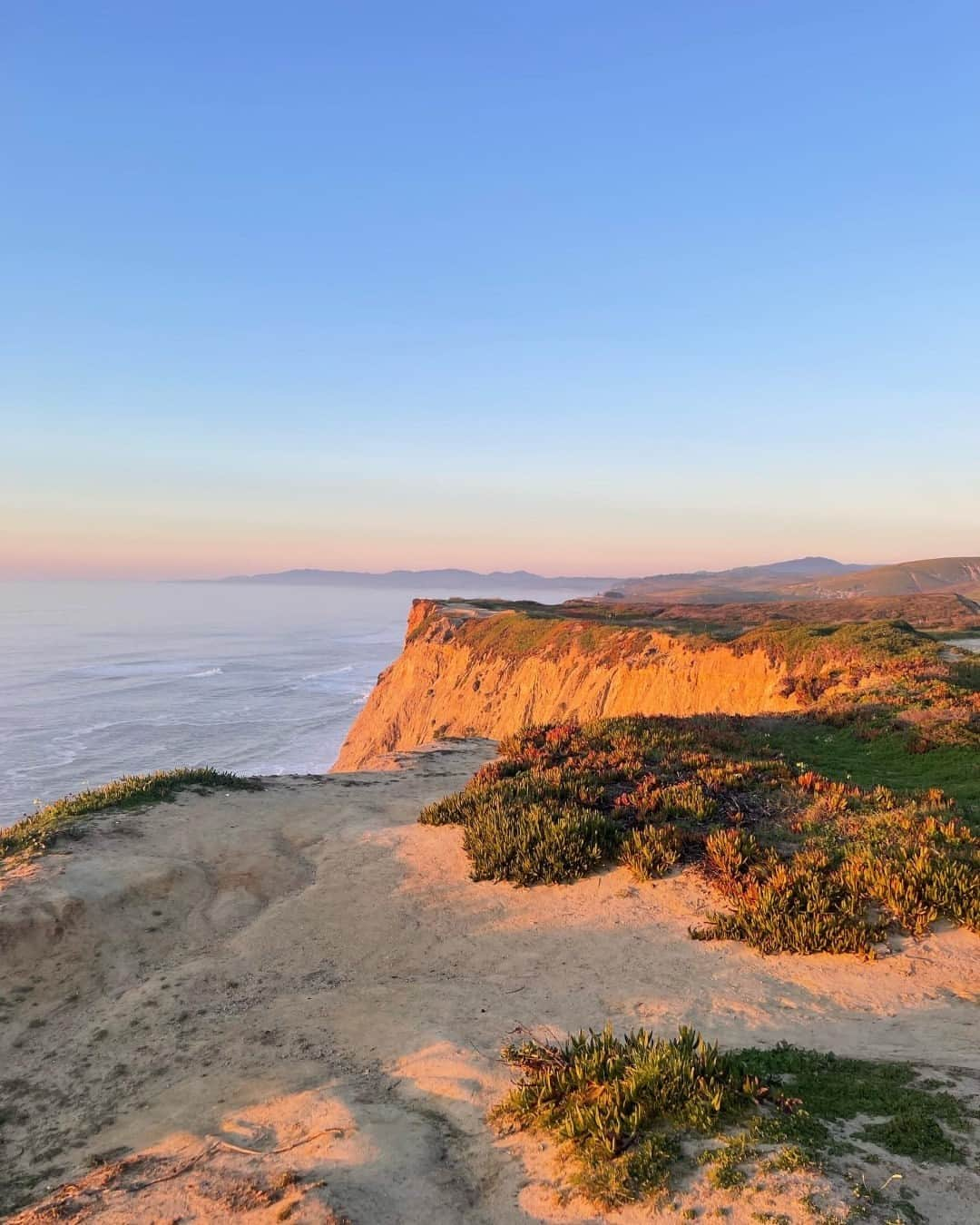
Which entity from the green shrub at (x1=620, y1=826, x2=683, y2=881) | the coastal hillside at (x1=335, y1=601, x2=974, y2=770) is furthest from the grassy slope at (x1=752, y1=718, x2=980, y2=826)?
the green shrub at (x1=620, y1=826, x2=683, y2=881)

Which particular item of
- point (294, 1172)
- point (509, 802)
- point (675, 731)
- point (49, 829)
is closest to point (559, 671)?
point (675, 731)

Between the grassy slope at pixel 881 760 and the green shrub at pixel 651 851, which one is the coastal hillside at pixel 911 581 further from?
the green shrub at pixel 651 851

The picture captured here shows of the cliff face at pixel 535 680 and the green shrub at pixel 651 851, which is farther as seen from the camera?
the cliff face at pixel 535 680

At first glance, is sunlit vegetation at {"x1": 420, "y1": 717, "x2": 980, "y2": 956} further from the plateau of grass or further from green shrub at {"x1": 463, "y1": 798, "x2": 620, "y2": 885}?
the plateau of grass

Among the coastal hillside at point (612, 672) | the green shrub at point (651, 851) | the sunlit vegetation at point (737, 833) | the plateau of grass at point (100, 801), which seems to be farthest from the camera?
the coastal hillside at point (612, 672)

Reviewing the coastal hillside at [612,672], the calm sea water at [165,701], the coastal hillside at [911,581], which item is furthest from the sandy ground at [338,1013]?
the coastal hillside at [911,581]

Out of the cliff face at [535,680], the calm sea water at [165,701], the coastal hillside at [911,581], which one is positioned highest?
the coastal hillside at [911,581]
